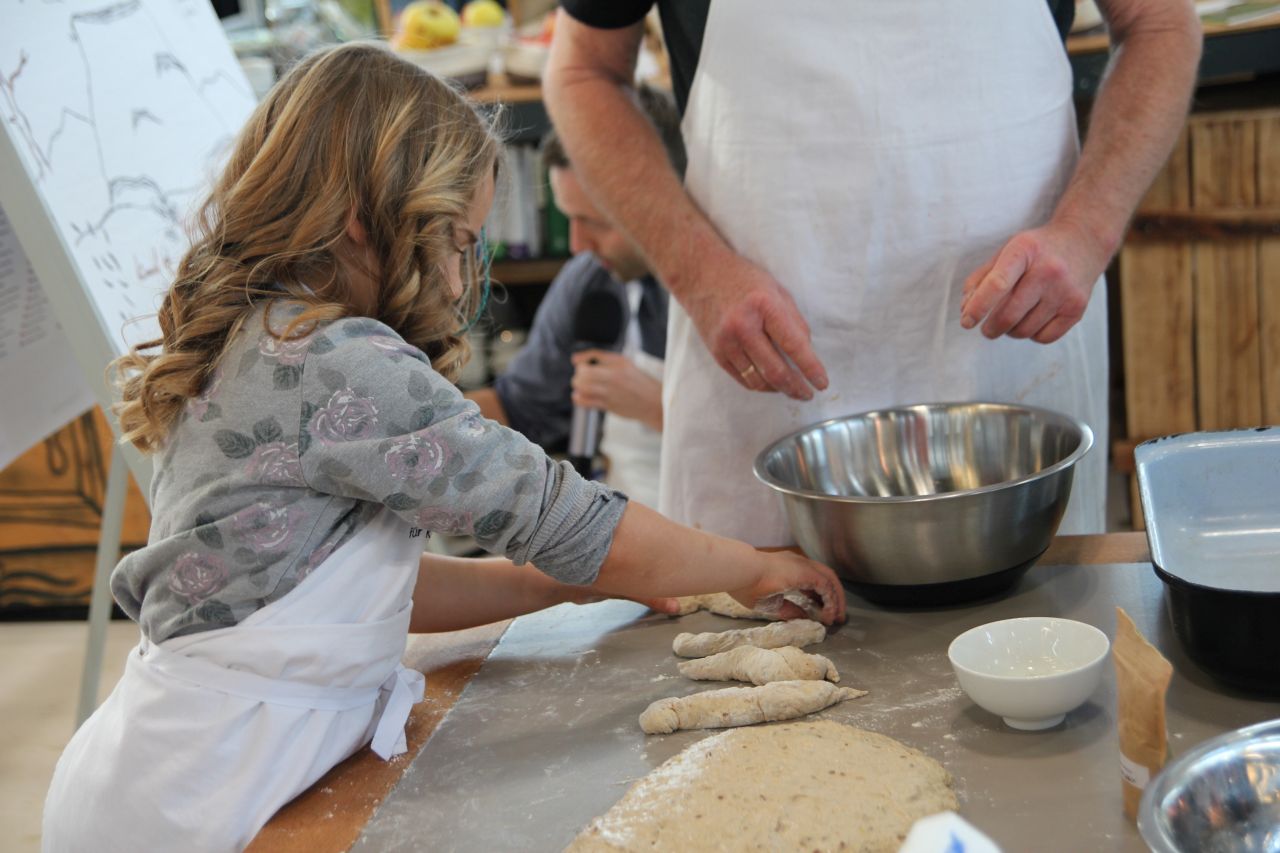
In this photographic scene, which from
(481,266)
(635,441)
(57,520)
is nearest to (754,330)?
(481,266)

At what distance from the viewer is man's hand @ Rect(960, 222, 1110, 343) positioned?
114cm

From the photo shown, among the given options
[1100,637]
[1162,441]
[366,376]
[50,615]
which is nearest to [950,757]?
[1100,637]

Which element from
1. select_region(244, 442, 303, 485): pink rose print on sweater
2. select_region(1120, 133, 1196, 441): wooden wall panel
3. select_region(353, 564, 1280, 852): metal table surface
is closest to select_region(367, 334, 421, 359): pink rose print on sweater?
select_region(244, 442, 303, 485): pink rose print on sweater

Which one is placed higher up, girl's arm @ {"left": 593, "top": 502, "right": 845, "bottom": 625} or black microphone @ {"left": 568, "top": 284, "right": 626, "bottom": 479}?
girl's arm @ {"left": 593, "top": 502, "right": 845, "bottom": 625}

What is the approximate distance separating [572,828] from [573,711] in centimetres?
19

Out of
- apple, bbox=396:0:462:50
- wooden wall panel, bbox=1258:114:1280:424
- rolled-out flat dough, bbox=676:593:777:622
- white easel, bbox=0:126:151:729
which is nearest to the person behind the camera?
rolled-out flat dough, bbox=676:593:777:622

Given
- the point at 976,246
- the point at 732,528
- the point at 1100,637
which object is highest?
the point at 976,246

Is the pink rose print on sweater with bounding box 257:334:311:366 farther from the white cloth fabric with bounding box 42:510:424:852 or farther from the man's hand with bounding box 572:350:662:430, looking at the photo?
the man's hand with bounding box 572:350:662:430

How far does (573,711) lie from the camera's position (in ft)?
3.38

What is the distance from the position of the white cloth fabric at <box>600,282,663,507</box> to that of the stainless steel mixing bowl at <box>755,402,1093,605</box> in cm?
107

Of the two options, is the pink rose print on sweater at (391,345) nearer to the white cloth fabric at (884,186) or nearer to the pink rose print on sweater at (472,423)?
the pink rose print on sweater at (472,423)

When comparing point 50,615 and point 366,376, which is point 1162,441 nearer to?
point 366,376

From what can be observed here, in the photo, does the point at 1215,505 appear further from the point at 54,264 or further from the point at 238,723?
the point at 54,264

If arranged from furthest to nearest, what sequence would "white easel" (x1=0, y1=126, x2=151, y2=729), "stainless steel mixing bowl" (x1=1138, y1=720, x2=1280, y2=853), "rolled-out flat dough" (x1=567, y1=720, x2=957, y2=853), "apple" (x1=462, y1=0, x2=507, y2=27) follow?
"apple" (x1=462, y1=0, x2=507, y2=27) → "white easel" (x1=0, y1=126, x2=151, y2=729) → "rolled-out flat dough" (x1=567, y1=720, x2=957, y2=853) → "stainless steel mixing bowl" (x1=1138, y1=720, x2=1280, y2=853)
